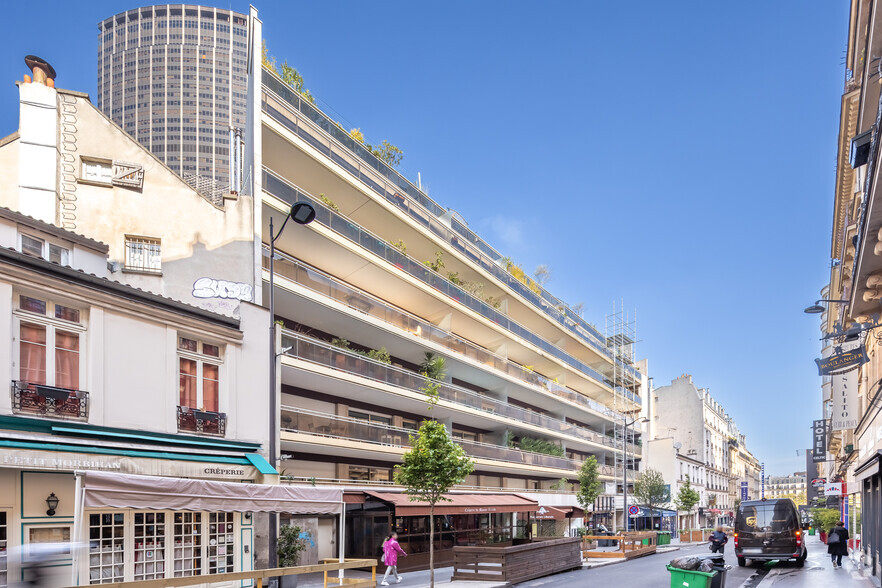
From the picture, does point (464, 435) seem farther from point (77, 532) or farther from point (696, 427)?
point (696, 427)

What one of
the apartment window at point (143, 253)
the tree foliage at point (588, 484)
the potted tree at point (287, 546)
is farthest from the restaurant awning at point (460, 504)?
the apartment window at point (143, 253)

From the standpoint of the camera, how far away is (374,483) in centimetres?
2864

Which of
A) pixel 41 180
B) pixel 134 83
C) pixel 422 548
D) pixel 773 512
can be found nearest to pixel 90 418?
pixel 41 180

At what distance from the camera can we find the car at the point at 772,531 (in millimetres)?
24734

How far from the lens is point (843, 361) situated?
17703 mm

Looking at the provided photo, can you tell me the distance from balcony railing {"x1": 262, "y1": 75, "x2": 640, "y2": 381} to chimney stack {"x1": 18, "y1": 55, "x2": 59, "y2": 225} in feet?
22.1

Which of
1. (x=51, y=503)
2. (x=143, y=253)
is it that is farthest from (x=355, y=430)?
(x=51, y=503)

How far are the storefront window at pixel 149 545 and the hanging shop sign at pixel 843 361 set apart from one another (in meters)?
15.8

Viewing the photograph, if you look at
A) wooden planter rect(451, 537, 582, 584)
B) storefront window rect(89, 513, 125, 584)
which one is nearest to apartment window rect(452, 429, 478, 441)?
wooden planter rect(451, 537, 582, 584)

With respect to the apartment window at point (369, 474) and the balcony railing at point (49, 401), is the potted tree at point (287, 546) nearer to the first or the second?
the apartment window at point (369, 474)

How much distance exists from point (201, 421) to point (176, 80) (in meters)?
157

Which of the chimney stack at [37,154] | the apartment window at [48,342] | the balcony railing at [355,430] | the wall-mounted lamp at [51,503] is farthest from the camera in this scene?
the balcony railing at [355,430]

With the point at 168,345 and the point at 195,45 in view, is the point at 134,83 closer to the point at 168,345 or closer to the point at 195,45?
the point at 195,45

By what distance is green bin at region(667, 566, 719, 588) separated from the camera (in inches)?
575
